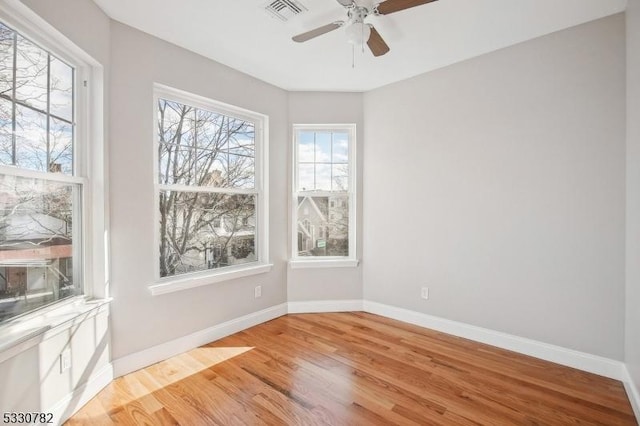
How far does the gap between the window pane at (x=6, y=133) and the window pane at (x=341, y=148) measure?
8.91 ft

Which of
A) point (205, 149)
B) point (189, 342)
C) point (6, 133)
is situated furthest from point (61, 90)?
point (189, 342)

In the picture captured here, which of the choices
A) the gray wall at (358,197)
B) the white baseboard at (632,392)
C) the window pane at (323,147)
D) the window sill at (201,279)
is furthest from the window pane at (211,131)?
the white baseboard at (632,392)

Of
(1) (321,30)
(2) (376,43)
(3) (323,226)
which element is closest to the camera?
Answer: (1) (321,30)

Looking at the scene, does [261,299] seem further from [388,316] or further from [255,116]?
[255,116]

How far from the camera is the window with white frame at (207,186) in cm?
259

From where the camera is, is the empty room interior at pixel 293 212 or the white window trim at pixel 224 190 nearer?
the empty room interior at pixel 293 212

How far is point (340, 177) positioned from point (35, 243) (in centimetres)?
274

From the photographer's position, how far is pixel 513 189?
2582mm

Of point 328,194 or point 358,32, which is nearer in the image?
point 358,32

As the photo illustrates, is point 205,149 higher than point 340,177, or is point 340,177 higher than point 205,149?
point 205,149

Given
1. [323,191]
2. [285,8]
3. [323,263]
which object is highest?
[285,8]

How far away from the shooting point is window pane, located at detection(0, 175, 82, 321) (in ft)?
5.12

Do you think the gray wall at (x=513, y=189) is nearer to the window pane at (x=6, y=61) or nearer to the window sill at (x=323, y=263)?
the window sill at (x=323, y=263)

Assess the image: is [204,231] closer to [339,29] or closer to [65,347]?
[65,347]
